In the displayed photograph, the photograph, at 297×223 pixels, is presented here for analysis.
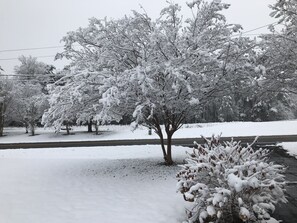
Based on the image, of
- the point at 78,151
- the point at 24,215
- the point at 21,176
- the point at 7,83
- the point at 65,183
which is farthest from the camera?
the point at 7,83

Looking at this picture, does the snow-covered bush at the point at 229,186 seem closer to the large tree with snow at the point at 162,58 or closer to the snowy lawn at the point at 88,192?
the snowy lawn at the point at 88,192

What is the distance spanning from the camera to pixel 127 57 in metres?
10.6

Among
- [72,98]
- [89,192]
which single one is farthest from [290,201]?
[72,98]

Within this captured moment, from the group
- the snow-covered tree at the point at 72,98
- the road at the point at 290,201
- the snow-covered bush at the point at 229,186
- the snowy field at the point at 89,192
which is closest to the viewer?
the snow-covered bush at the point at 229,186

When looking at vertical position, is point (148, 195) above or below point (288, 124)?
below

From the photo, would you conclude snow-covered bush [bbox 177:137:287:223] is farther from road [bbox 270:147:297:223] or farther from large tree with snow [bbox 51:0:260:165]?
large tree with snow [bbox 51:0:260:165]

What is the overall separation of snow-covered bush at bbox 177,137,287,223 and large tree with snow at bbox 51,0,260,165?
10.4 ft

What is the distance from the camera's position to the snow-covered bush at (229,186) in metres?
5.68

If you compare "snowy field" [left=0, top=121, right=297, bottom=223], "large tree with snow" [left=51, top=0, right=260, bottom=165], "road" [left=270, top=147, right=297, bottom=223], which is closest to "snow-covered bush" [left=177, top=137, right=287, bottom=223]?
"road" [left=270, top=147, right=297, bottom=223]

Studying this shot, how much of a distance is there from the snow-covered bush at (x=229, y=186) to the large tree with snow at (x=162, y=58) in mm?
3174

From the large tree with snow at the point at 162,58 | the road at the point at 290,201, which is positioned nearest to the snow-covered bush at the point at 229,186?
the road at the point at 290,201

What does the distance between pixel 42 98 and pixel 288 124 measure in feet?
83.1

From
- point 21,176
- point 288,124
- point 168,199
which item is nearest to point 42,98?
point 21,176

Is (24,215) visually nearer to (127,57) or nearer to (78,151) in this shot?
(127,57)
